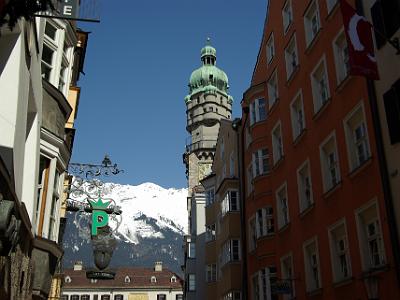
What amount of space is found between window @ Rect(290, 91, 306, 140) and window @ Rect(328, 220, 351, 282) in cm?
556

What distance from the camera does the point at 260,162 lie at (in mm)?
27078

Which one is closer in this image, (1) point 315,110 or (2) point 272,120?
(1) point 315,110

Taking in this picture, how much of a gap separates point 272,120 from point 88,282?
7511 centimetres

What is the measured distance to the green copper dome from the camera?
10681cm

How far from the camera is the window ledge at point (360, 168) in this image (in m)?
15.6

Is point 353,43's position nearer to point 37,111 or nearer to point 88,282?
point 37,111

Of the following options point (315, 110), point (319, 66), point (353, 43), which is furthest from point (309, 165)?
point (353, 43)

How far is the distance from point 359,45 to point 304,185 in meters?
9.03

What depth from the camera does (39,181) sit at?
15.4m

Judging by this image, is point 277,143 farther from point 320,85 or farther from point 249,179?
point 320,85

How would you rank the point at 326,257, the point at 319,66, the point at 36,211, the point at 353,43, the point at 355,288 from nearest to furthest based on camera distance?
the point at 353,43
the point at 36,211
the point at 355,288
the point at 326,257
the point at 319,66

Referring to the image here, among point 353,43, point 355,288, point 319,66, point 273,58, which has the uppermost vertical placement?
point 273,58

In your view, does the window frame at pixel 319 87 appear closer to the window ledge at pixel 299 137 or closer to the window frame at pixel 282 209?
the window ledge at pixel 299 137

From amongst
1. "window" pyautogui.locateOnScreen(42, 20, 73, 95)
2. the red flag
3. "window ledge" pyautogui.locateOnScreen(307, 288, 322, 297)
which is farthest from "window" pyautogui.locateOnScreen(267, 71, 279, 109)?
the red flag
